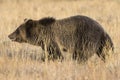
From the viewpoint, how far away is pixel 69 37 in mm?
10156

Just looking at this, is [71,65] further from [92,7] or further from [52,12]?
[92,7]

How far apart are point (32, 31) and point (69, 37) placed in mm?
862

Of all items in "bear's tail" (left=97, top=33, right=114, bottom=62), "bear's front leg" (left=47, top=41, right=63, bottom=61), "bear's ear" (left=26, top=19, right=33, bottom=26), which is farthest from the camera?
"bear's ear" (left=26, top=19, right=33, bottom=26)

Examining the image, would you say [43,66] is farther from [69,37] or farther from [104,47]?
[104,47]

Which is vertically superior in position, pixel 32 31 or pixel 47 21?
pixel 47 21

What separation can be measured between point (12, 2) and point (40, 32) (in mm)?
15539

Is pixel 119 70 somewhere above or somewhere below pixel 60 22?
below

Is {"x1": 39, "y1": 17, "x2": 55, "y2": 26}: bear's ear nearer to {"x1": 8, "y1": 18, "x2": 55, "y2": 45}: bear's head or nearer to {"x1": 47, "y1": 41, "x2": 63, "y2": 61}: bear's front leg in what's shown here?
{"x1": 8, "y1": 18, "x2": 55, "y2": 45}: bear's head

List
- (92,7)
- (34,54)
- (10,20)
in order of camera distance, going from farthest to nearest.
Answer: (92,7) < (10,20) < (34,54)

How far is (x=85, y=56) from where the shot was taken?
9789 mm

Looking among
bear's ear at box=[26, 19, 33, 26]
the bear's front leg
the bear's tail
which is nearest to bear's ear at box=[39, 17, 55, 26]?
bear's ear at box=[26, 19, 33, 26]

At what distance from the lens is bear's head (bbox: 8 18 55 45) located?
408 inches

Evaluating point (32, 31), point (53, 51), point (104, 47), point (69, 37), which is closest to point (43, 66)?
point (53, 51)

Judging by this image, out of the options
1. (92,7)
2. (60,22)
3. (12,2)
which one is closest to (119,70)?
(60,22)
